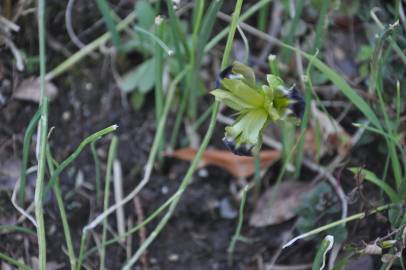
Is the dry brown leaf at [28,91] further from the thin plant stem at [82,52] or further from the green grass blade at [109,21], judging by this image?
the green grass blade at [109,21]

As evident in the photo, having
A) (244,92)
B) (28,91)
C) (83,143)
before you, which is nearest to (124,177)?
(28,91)

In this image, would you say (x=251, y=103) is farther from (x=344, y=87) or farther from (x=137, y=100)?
(x=137, y=100)

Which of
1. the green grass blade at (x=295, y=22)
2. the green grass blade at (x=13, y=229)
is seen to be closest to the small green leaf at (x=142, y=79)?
the green grass blade at (x=295, y=22)

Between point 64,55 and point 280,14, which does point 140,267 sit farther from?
point 280,14

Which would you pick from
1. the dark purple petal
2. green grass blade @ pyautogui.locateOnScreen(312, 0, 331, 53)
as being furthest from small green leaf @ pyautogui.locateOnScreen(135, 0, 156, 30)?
the dark purple petal

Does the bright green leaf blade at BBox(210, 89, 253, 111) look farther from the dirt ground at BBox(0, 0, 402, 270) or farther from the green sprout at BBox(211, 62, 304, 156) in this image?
the dirt ground at BBox(0, 0, 402, 270)
